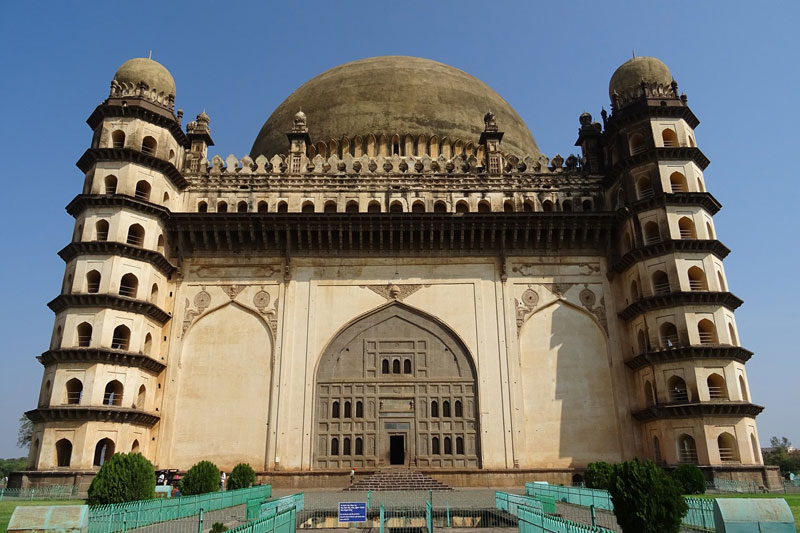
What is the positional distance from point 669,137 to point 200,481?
20.7 meters

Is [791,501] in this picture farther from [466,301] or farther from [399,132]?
[399,132]

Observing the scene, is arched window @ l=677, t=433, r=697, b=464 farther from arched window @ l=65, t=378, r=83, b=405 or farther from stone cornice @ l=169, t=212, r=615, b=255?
arched window @ l=65, t=378, r=83, b=405

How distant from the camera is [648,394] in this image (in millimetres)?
21594

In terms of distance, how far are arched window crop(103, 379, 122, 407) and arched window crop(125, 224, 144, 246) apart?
16.6 feet

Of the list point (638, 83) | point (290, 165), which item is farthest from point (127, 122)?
point (638, 83)

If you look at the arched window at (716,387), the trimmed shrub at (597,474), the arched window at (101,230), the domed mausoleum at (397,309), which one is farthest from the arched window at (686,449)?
the arched window at (101,230)

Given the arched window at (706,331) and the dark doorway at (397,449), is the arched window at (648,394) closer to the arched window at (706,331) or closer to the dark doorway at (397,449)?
the arched window at (706,331)

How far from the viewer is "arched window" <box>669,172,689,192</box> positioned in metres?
23.3

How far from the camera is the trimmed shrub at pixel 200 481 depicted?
16594mm

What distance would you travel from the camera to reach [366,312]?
23.5 metres

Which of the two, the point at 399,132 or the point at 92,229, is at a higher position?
the point at 399,132

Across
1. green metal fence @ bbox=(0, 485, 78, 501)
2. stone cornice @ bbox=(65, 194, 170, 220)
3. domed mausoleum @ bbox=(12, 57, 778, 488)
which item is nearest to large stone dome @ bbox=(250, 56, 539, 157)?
domed mausoleum @ bbox=(12, 57, 778, 488)

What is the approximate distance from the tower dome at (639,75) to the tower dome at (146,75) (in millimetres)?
18536

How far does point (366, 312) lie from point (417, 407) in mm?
4015
